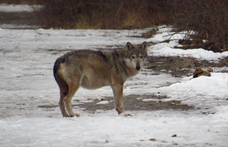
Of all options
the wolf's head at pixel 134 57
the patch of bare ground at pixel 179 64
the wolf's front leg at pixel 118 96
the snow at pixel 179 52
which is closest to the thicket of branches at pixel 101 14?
the snow at pixel 179 52

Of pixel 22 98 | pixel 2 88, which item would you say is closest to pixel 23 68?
pixel 2 88

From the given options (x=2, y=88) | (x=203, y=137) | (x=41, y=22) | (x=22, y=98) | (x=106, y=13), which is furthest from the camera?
(x=41, y=22)

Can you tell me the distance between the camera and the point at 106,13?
33.8 metres

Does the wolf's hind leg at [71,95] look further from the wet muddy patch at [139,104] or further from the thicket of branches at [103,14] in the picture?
the thicket of branches at [103,14]

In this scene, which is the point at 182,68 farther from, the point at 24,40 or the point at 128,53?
the point at 24,40

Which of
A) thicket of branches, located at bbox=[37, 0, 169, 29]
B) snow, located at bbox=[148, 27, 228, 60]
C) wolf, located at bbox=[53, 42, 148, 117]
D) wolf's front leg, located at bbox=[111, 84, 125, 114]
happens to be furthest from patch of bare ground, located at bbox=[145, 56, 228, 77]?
thicket of branches, located at bbox=[37, 0, 169, 29]

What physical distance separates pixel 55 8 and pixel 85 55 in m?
27.9

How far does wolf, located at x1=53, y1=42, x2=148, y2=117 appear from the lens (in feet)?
24.7

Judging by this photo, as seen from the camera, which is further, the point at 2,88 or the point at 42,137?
the point at 2,88

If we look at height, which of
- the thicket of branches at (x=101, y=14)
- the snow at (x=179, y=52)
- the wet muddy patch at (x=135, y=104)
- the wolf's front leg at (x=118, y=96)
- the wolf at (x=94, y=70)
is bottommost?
the thicket of branches at (x=101, y=14)

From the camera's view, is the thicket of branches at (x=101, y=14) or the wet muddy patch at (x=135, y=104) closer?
the wet muddy patch at (x=135, y=104)

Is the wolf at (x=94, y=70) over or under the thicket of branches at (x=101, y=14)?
over

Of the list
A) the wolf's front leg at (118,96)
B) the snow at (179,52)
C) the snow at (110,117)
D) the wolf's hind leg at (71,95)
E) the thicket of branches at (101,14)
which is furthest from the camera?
the thicket of branches at (101,14)

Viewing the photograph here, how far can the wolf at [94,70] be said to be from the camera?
→ 297 inches
